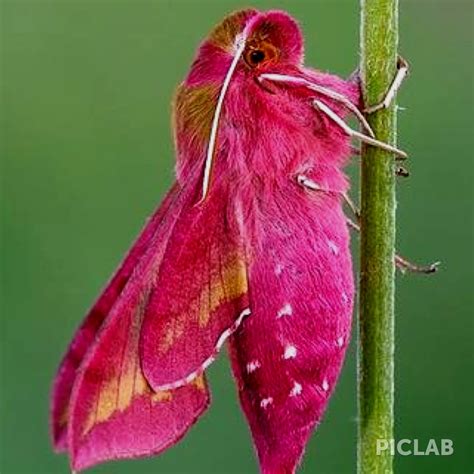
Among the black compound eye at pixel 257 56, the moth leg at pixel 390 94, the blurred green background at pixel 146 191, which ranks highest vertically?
the black compound eye at pixel 257 56

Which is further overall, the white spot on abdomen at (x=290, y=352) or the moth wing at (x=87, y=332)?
the moth wing at (x=87, y=332)

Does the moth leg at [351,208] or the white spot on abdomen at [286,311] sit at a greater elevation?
the moth leg at [351,208]

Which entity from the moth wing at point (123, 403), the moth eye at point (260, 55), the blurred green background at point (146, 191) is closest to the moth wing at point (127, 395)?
the moth wing at point (123, 403)

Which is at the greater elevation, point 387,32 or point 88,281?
point 387,32

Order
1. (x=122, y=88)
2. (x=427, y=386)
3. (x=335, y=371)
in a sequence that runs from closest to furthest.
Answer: (x=335, y=371) → (x=427, y=386) → (x=122, y=88)

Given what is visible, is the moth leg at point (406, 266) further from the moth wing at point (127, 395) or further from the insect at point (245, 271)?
the moth wing at point (127, 395)

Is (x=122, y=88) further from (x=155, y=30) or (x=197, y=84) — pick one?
(x=197, y=84)

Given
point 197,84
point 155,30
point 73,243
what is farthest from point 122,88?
point 197,84

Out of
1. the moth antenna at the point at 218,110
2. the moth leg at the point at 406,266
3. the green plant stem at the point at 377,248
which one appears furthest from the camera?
the moth leg at the point at 406,266

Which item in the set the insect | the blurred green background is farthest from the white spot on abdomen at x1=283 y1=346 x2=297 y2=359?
the blurred green background
